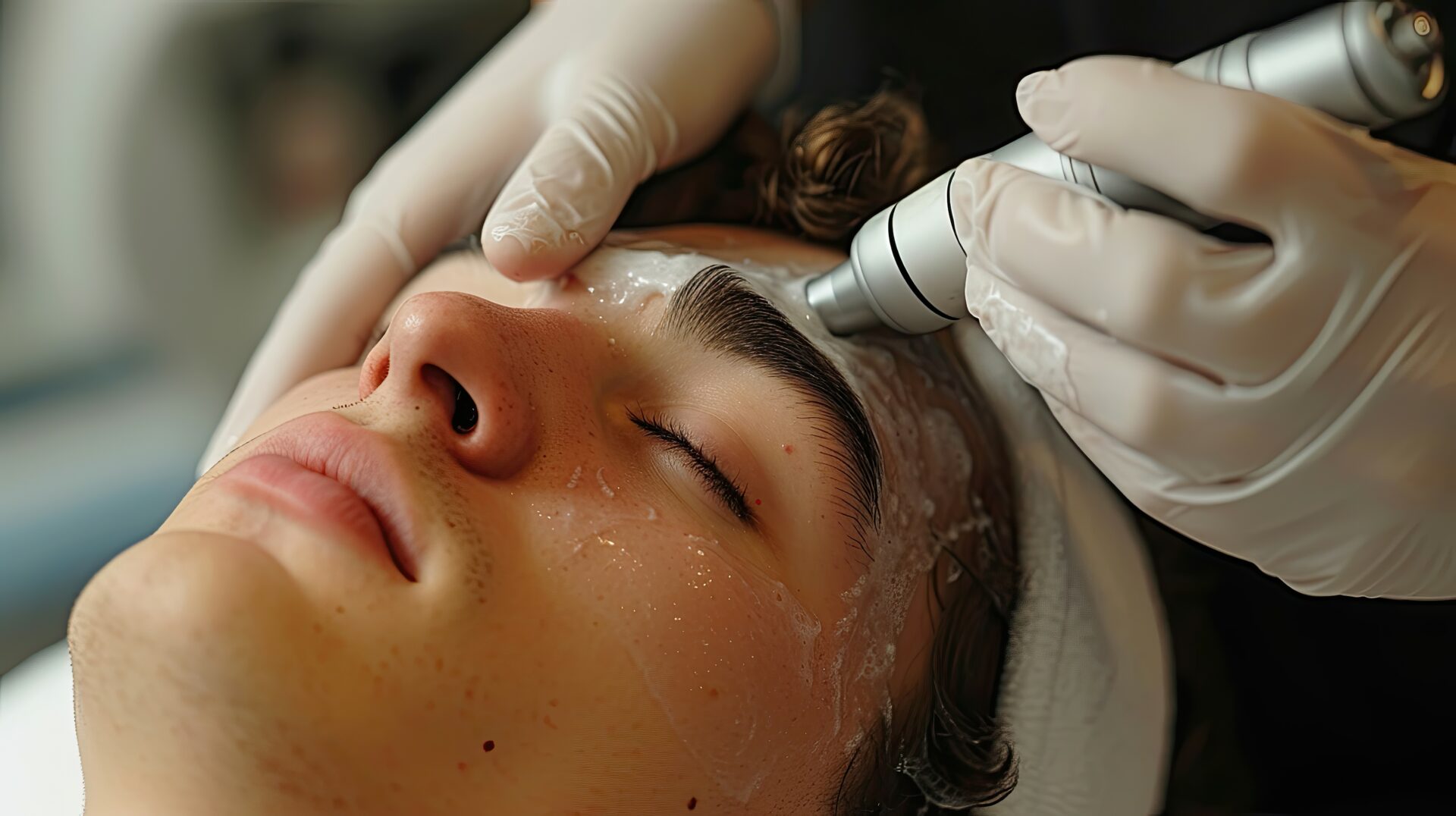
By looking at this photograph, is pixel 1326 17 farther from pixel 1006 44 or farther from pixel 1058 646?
pixel 1006 44

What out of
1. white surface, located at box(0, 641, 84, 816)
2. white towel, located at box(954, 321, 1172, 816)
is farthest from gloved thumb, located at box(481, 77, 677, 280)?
white surface, located at box(0, 641, 84, 816)

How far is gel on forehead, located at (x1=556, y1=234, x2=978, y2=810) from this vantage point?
69 centimetres

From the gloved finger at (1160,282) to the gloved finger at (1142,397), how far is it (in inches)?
0.6

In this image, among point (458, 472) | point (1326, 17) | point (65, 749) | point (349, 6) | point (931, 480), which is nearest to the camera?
point (1326, 17)

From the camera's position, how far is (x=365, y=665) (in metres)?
0.60

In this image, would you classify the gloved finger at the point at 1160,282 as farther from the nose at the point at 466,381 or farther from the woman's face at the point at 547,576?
the nose at the point at 466,381

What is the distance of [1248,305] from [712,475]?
1.31 ft

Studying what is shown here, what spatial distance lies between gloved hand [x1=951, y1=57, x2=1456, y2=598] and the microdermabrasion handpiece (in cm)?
2

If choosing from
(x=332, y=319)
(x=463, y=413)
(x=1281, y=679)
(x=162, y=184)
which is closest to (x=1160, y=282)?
(x=463, y=413)

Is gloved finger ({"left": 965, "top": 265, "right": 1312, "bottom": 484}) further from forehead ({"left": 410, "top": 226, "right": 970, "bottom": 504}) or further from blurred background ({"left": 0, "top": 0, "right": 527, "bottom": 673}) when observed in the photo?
blurred background ({"left": 0, "top": 0, "right": 527, "bottom": 673})

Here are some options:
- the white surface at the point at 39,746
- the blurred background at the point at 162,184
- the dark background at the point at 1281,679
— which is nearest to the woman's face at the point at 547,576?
the dark background at the point at 1281,679

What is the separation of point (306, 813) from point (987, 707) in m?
0.64

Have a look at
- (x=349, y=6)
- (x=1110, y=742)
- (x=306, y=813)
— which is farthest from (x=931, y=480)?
(x=349, y=6)

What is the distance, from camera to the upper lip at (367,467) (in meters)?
0.64
